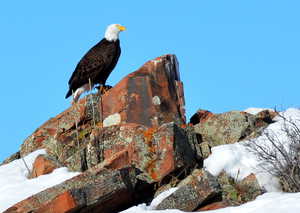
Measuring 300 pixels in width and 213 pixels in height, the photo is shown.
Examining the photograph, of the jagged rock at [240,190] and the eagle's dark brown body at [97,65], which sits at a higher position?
the eagle's dark brown body at [97,65]

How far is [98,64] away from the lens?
1398 centimetres

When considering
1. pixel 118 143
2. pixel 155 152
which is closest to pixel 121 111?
pixel 118 143

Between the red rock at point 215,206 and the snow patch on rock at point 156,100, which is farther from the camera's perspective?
the snow patch on rock at point 156,100

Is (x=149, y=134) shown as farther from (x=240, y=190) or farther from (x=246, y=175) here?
(x=240, y=190)

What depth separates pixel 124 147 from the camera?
388 inches

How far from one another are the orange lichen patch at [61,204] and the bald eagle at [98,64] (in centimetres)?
595

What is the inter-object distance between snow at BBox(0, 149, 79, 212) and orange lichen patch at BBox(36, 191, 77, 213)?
1057 mm

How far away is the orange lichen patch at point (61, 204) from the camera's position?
7785 mm

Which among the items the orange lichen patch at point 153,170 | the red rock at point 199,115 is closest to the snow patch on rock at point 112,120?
the red rock at point 199,115

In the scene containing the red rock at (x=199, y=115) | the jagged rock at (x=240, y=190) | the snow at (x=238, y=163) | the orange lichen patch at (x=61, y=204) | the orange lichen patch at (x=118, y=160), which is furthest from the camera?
the red rock at (x=199, y=115)

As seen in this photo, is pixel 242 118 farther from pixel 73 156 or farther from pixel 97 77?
pixel 97 77

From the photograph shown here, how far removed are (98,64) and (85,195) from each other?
21.1 feet

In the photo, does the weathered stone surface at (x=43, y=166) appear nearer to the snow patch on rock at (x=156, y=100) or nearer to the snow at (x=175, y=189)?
the snow at (x=175, y=189)

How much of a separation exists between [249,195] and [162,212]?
150cm
